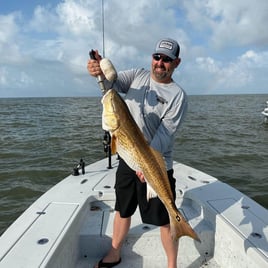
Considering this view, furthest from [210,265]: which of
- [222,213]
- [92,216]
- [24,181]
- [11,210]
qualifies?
[24,181]

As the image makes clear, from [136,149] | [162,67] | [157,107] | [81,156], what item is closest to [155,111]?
[157,107]

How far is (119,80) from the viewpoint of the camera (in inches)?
122

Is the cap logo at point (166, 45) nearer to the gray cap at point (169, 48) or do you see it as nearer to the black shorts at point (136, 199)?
the gray cap at point (169, 48)

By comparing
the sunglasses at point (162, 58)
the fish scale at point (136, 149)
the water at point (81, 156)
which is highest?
the sunglasses at point (162, 58)

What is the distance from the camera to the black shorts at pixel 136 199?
10.5ft

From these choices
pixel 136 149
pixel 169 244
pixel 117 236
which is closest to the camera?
pixel 136 149

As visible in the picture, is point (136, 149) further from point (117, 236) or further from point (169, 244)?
point (117, 236)

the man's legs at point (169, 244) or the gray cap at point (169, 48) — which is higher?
the gray cap at point (169, 48)

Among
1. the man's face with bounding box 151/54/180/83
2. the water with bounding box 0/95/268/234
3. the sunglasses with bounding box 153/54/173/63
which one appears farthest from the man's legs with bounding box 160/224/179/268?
the water with bounding box 0/95/268/234

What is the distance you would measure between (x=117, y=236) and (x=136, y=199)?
1.74 feet

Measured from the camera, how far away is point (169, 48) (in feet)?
9.66

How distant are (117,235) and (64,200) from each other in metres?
0.90

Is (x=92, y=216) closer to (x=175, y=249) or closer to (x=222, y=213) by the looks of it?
(x=175, y=249)

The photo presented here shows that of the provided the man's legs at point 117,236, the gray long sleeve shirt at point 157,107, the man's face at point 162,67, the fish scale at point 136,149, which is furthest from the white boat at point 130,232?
the man's face at point 162,67
